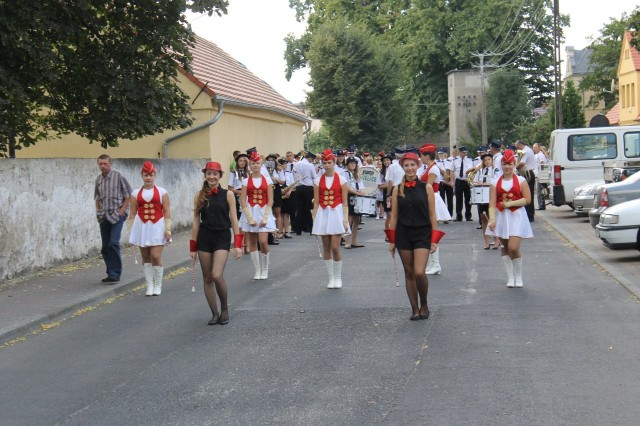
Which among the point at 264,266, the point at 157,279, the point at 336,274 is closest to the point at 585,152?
the point at 264,266

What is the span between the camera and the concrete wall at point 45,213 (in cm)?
1566

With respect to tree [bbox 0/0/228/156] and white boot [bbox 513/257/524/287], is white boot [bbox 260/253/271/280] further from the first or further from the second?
tree [bbox 0/0/228/156]

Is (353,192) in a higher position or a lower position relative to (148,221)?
higher

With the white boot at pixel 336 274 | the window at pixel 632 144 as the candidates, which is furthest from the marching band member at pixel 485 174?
the white boot at pixel 336 274

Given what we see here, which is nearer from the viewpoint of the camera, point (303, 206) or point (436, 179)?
point (436, 179)

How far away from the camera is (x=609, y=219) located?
1648 centimetres

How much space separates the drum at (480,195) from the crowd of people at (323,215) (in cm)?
2

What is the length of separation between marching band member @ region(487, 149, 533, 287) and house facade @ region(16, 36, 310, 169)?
1379 cm

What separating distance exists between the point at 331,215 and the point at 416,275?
3471 millimetres

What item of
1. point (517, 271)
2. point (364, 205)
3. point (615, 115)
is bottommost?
point (517, 271)

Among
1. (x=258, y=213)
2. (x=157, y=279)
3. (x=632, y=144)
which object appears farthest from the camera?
(x=632, y=144)

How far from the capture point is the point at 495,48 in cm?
6794

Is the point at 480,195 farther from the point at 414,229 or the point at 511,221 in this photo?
the point at 414,229

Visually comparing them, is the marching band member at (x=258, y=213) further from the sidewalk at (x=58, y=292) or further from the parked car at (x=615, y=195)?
the parked car at (x=615, y=195)
